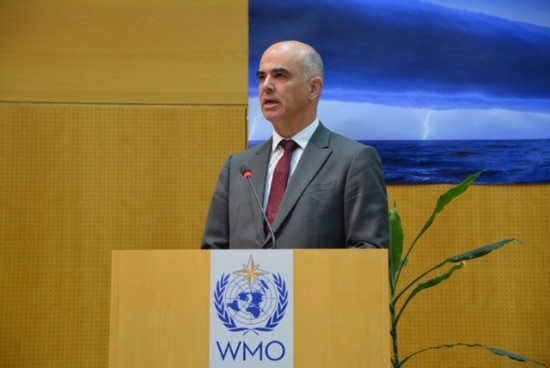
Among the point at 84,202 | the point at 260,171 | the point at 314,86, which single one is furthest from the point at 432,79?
the point at 84,202

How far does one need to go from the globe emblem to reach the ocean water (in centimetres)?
220

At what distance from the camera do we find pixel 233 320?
1786 mm

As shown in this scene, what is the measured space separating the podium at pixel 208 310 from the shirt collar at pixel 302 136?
812 mm

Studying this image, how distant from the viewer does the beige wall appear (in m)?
3.83

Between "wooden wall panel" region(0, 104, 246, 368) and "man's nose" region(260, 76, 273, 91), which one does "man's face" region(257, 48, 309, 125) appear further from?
"wooden wall panel" region(0, 104, 246, 368)

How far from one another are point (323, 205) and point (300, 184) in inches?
4.1

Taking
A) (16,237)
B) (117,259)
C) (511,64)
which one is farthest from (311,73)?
(16,237)

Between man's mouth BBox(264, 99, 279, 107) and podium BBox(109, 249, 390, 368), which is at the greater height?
man's mouth BBox(264, 99, 279, 107)

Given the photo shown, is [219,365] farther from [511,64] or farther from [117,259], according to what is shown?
[511,64]

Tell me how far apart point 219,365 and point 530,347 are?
2514 millimetres

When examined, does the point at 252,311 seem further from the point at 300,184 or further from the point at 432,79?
the point at 432,79

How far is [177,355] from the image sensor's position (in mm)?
1781

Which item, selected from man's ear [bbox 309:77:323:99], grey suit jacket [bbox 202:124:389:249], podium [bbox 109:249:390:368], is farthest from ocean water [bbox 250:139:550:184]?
podium [bbox 109:249:390:368]

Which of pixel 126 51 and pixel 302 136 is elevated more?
pixel 126 51
